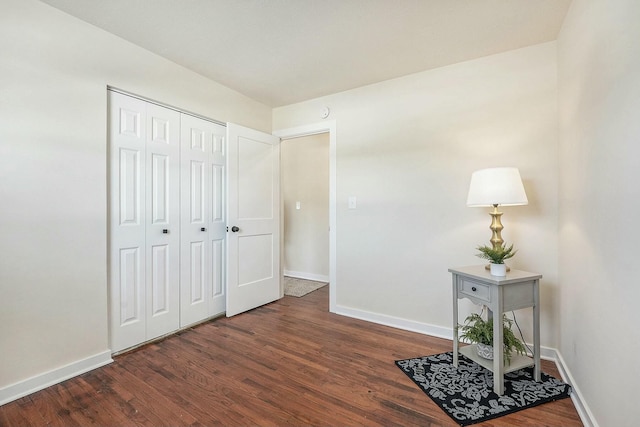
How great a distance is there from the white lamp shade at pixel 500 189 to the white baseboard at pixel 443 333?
3.61 feet

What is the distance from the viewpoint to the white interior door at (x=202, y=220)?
2535 mm

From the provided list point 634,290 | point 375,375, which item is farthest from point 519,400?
point 634,290

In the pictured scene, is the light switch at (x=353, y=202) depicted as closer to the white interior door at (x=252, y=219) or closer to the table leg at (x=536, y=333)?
the white interior door at (x=252, y=219)

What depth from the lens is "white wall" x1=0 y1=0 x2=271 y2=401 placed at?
1578 mm

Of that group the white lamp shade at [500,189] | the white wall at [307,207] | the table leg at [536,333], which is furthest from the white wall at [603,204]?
the white wall at [307,207]

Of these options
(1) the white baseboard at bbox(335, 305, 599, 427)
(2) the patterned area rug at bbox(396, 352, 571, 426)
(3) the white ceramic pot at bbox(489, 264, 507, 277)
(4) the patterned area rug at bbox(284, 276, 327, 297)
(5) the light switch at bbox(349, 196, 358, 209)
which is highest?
(5) the light switch at bbox(349, 196, 358, 209)

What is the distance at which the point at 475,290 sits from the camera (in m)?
1.76

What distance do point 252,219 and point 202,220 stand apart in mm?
541

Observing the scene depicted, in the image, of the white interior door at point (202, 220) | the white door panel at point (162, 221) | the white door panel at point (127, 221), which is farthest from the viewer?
the white interior door at point (202, 220)

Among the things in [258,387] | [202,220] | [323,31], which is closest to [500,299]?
[258,387]

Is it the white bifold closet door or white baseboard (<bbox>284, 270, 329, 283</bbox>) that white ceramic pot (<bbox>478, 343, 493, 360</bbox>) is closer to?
the white bifold closet door

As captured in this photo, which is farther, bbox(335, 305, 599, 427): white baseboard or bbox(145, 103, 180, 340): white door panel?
bbox(145, 103, 180, 340): white door panel

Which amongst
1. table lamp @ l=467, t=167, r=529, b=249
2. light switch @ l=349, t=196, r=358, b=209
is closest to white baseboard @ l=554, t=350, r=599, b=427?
table lamp @ l=467, t=167, r=529, b=249

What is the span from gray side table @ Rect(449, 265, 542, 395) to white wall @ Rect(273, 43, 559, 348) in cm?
43
